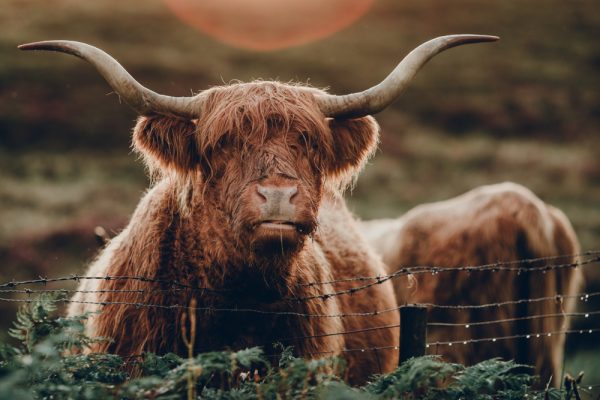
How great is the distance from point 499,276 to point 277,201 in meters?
3.76

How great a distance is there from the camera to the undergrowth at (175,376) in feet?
8.91

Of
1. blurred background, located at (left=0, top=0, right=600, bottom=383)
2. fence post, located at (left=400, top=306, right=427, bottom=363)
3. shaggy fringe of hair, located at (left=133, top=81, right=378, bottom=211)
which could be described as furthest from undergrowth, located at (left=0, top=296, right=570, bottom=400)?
blurred background, located at (left=0, top=0, right=600, bottom=383)

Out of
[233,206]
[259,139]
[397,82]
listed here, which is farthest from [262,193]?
[397,82]

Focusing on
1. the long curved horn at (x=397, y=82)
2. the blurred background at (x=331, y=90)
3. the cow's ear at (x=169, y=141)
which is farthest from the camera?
the blurred background at (x=331, y=90)

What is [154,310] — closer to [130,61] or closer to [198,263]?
[198,263]

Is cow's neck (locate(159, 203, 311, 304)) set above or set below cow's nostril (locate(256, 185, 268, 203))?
below

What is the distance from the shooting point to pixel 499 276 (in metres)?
6.76

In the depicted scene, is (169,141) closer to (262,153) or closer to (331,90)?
(262,153)

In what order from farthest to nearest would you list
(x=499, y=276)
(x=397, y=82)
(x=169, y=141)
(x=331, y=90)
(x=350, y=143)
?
(x=331, y=90)
(x=499, y=276)
(x=350, y=143)
(x=397, y=82)
(x=169, y=141)

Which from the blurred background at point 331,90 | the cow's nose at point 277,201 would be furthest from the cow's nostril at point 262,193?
the blurred background at point 331,90

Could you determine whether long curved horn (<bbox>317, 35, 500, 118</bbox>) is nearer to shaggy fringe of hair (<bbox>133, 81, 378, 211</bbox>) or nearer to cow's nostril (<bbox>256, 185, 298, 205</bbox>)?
shaggy fringe of hair (<bbox>133, 81, 378, 211</bbox>)

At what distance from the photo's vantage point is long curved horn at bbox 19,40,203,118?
4.04 metres

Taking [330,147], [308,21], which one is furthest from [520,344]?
[308,21]

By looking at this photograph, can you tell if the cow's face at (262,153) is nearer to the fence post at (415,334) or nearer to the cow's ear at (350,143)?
the cow's ear at (350,143)
